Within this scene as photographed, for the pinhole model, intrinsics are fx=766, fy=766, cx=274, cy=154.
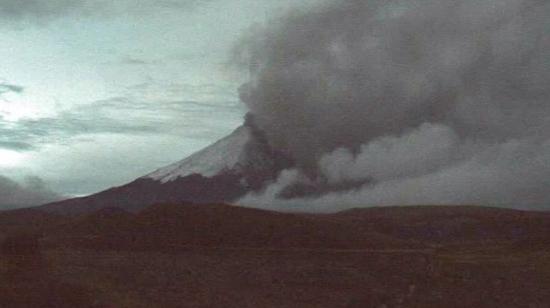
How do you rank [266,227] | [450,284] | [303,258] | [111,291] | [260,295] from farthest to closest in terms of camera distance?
[266,227] < [303,258] < [450,284] < [260,295] < [111,291]

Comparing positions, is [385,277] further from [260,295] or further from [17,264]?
[17,264]

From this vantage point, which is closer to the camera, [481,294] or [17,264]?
[17,264]

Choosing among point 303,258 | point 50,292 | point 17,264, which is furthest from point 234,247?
point 50,292

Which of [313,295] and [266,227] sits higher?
[266,227]

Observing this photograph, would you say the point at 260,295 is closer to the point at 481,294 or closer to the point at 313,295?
the point at 313,295

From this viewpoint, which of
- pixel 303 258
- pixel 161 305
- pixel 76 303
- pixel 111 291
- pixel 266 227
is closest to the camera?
pixel 76 303

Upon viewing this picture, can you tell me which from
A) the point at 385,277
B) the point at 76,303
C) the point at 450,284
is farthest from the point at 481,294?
the point at 76,303
